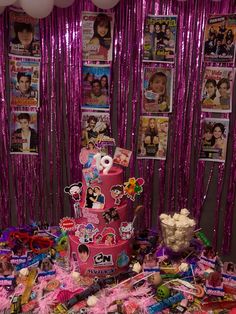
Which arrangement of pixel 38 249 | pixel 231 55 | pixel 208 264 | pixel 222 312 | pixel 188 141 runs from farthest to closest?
pixel 188 141, pixel 231 55, pixel 38 249, pixel 208 264, pixel 222 312

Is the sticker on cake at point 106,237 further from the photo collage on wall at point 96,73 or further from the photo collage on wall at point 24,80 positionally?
the photo collage on wall at point 24,80

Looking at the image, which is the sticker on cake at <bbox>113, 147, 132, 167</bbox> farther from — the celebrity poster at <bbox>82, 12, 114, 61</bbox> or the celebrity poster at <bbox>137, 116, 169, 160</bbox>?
the celebrity poster at <bbox>82, 12, 114, 61</bbox>

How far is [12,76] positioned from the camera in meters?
2.40

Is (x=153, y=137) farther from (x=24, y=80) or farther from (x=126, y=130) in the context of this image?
(x=24, y=80)

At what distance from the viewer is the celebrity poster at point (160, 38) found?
7.48ft

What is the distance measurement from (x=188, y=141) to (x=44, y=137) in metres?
0.98

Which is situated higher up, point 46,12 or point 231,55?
point 46,12

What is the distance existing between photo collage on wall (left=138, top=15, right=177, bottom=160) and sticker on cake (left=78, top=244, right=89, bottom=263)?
920 millimetres

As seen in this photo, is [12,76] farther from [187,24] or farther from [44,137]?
[187,24]

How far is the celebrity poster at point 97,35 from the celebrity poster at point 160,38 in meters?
0.23

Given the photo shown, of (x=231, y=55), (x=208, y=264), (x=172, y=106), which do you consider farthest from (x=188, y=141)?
(x=208, y=264)

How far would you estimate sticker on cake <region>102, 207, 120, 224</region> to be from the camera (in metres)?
1.75

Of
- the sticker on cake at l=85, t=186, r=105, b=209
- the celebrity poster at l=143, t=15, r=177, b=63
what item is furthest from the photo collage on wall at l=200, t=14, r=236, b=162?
the sticker on cake at l=85, t=186, r=105, b=209

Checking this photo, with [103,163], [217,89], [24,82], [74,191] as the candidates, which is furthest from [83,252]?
[217,89]
